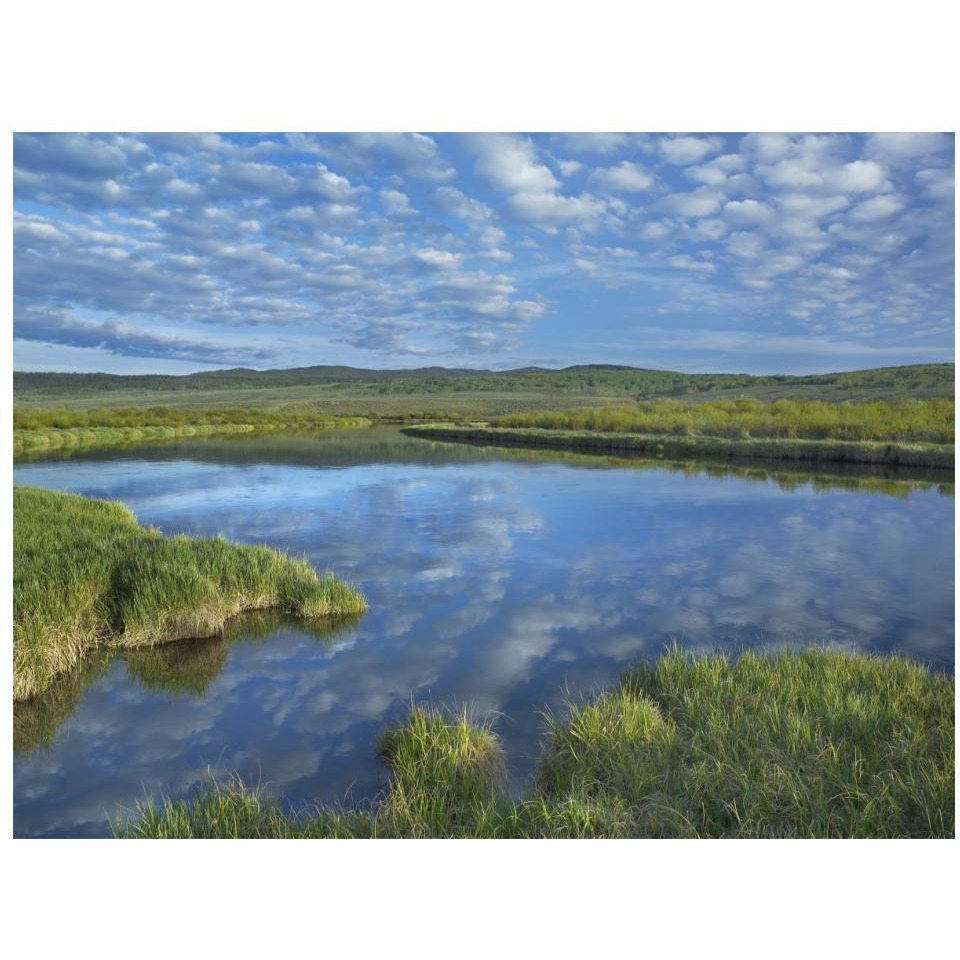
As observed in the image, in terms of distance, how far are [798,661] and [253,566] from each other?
683 centimetres

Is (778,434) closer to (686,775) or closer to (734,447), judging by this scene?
(734,447)

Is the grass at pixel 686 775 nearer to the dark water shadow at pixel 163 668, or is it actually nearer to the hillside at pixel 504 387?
the dark water shadow at pixel 163 668

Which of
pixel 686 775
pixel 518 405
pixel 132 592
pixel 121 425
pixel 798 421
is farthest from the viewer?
pixel 518 405

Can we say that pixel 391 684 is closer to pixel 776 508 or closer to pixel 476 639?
pixel 476 639

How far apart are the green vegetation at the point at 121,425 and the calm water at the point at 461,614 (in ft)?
65.7

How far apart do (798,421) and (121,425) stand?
4358 centimetres

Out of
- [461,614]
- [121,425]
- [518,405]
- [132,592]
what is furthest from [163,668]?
[518,405]

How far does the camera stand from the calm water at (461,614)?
5676 mm

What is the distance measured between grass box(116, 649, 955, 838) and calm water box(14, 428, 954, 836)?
497 mm

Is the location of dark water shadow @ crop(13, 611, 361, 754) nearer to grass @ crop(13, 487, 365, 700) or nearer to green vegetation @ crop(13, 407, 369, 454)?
grass @ crop(13, 487, 365, 700)

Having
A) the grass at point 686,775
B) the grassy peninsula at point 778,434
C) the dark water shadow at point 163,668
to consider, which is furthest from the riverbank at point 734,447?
the dark water shadow at point 163,668

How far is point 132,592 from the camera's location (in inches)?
329

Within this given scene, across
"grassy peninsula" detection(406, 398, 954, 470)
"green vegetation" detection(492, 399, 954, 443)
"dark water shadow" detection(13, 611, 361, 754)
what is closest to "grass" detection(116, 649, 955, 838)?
"dark water shadow" detection(13, 611, 361, 754)
